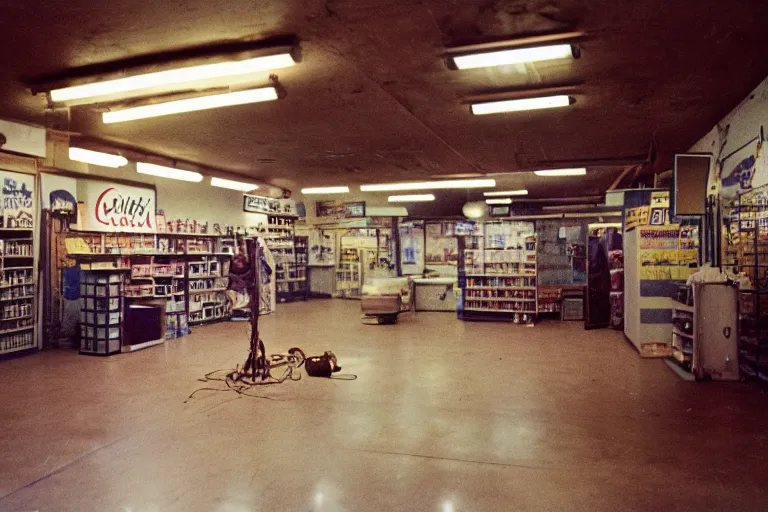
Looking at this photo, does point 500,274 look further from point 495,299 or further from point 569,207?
point 569,207

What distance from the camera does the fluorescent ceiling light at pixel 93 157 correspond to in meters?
7.62

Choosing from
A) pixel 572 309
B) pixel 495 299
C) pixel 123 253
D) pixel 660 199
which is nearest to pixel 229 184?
pixel 123 253

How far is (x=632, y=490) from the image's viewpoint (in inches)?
143

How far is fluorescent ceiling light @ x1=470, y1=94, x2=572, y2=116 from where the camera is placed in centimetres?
587

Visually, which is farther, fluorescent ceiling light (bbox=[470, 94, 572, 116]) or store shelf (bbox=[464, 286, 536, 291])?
store shelf (bbox=[464, 286, 536, 291])

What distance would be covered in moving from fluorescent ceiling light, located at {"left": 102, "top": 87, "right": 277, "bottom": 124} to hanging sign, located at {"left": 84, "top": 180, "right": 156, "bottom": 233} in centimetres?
388

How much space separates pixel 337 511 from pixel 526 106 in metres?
4.78

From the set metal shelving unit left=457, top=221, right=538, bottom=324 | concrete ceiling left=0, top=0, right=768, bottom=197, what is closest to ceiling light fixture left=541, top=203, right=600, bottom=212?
metal shelving unit left=457, top=221, right=538, bottom=324

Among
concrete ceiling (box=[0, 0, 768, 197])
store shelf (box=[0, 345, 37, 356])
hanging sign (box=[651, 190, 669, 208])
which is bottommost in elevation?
store shelf (box=[0, 345, 37, 356])

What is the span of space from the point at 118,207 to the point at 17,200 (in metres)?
1.99

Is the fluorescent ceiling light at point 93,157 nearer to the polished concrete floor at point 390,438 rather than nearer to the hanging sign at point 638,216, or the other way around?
the polished concrete floor at point 390,438

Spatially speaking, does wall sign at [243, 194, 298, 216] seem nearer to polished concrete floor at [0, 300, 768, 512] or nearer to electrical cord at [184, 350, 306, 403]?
polished concrete floor at [0, 300, 768, 512]

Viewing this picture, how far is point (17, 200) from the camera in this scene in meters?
8.36

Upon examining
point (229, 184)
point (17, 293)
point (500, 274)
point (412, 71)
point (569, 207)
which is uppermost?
point (412, 71)
